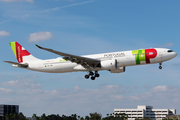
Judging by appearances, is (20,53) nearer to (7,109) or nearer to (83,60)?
(83,60)

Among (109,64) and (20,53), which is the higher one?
(20,53)

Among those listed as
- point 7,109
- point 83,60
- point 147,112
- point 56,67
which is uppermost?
point 83,60

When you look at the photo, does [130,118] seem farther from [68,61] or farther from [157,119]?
[68,61]

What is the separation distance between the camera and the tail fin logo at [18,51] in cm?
5191

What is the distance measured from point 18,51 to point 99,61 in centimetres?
1851

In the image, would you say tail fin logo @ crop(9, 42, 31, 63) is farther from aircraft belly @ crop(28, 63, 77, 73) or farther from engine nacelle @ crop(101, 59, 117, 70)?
engine nacelle @ crop(101, 59, 117, 70)

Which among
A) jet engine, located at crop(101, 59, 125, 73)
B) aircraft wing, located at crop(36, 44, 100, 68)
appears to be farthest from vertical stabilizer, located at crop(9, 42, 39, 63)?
jet engine, located at crop(101, 59, 125, 73)

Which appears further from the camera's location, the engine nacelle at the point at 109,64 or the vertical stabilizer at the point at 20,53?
the vertical stabilizer at the point at 20,53

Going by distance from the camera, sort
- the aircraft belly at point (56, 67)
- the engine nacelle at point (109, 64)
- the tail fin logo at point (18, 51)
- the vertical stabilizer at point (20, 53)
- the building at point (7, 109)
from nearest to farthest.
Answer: the engine nacelle at point (109, 64)
the aircraft belly at point (56, 67)
the vertical stabilizer at point (20, 53)
the tail fin logo at point (18, 51)
the building at point (7, 109)

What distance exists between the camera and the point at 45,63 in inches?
1866

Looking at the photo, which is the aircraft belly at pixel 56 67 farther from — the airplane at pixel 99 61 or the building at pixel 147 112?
the building at pixel 147 112

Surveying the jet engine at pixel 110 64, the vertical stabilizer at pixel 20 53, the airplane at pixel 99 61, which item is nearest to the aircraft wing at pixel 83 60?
the airplane at pixel 99 61

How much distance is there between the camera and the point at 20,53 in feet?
171

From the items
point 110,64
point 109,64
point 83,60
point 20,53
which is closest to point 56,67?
point 83,60
